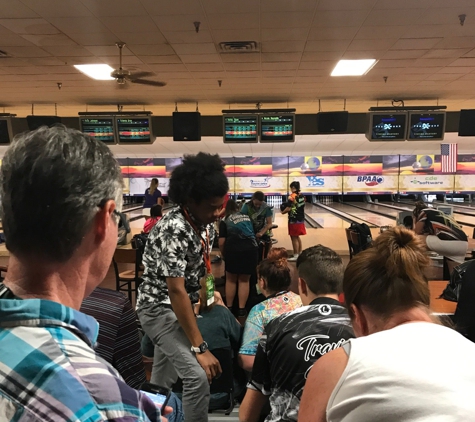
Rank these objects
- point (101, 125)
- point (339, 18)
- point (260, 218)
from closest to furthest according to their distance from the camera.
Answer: point (339, 18), point (260, 218), point (101, 125)

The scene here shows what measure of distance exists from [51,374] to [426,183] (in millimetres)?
17049

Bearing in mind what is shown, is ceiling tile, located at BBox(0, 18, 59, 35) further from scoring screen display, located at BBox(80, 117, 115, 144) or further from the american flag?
the american flag

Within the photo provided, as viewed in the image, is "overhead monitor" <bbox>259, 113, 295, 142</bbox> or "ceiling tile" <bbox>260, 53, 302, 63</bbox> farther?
"overhead monitor" <bbox>259, 113, 295, 142</bbox>

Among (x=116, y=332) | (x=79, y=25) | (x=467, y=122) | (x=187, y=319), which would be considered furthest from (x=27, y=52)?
(x=467, y=122)

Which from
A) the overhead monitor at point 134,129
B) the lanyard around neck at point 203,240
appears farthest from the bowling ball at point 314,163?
the lanyard around neck at point 203,240

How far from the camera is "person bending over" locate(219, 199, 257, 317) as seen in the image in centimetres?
384

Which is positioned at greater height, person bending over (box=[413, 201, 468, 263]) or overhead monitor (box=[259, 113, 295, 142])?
overhead monitor (box=[259, 113, 295, 142])

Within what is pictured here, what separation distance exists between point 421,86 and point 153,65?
3.77 m

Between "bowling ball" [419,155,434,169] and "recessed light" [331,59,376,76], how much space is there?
38.2 feet

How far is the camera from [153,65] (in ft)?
14.8

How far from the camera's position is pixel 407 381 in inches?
28.7

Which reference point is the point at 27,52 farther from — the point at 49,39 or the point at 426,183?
the point at 426,183

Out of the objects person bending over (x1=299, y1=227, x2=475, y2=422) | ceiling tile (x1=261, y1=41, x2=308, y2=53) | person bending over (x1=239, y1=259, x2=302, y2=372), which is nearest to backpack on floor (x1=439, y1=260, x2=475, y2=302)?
person bending over (x1=239, y1=259, x2=302, y2=372)

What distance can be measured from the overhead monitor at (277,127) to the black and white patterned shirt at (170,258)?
4.97 m
